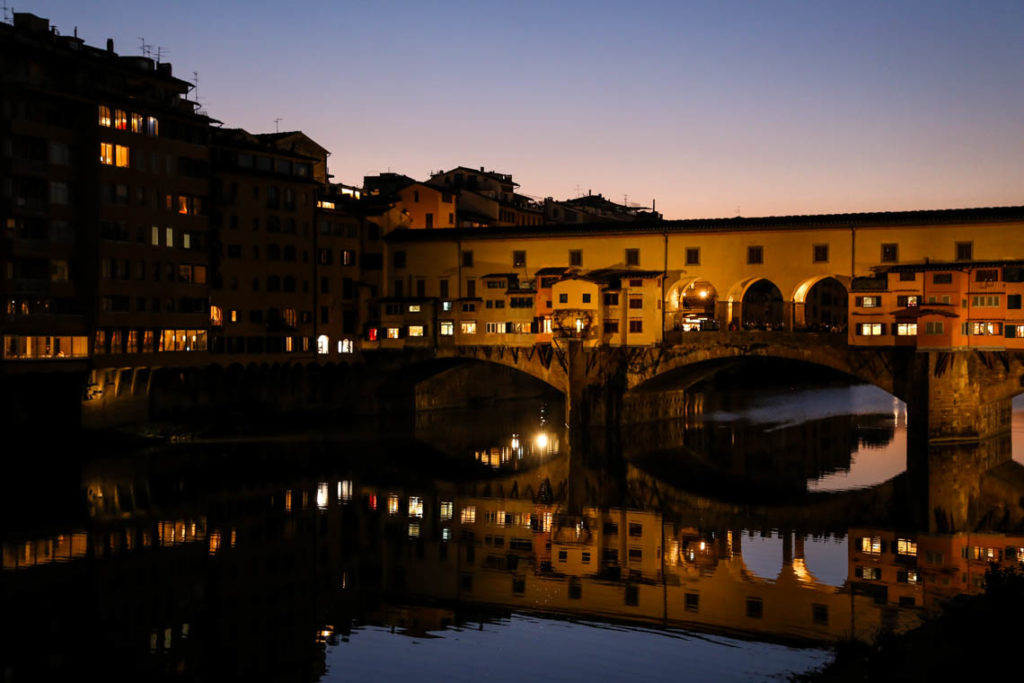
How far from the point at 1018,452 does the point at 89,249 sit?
144 ft

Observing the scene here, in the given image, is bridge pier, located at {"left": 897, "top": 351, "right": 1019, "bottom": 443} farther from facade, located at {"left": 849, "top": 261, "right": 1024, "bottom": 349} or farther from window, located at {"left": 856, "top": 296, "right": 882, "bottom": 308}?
window, located at {"left": 856, "top": 296, "right": 882, "bottom": 308}

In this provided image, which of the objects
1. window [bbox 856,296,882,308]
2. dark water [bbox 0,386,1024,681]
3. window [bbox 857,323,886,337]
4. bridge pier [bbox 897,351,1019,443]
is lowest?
dark water [bbox 0,386,1024,681]

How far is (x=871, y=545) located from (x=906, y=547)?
0.97 meters

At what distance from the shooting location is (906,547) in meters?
29.9

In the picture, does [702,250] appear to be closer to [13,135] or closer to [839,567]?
[839,567]

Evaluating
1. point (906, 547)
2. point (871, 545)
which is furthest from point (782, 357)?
point (906, 547)

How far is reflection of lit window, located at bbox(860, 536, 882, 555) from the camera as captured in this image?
1159 inches

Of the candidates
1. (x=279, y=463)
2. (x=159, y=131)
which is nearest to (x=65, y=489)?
(x=279, y=463)

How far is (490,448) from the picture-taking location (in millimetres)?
51062

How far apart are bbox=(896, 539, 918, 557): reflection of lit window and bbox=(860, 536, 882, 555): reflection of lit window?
52cm

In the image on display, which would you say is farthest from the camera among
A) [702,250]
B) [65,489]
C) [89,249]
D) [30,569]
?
[702,250]

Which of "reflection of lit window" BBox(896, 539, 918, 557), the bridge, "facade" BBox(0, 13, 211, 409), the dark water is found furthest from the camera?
the bridge

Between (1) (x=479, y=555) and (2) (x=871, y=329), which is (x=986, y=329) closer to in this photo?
(2) (x=871, y=329)

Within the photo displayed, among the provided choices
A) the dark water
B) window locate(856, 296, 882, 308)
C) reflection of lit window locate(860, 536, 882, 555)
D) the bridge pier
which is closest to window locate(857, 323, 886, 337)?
window locate(856, 296, 882, 308)
